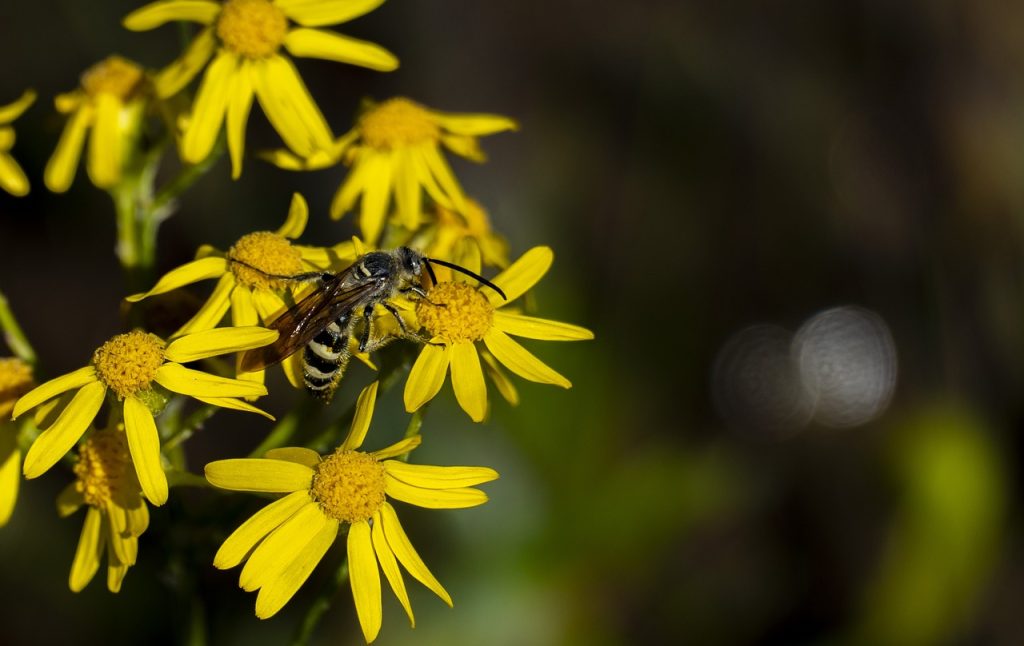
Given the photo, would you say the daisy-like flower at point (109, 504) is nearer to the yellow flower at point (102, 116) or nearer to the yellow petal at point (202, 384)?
the yellow petal at point (202, 384)

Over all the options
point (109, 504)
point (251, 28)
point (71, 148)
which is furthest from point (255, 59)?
point (109, 504)

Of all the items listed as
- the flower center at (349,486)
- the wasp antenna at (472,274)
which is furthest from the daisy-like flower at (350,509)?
the wasp antenna at (472,274)

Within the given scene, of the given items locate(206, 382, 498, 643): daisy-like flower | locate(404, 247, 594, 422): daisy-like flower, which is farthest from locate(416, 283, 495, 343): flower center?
locate(206, 382, 498, 643): daisy-like flower

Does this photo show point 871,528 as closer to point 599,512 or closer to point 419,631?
point 599,512

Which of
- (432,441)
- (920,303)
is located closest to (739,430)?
(920,303)

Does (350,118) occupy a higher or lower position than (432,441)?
higher

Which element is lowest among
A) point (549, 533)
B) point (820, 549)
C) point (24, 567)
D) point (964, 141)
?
point (24, 567)

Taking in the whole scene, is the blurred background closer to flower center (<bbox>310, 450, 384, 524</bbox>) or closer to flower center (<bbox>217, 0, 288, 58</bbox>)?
flower center (<bbox>217, 0, 288, 58</bbox>)
